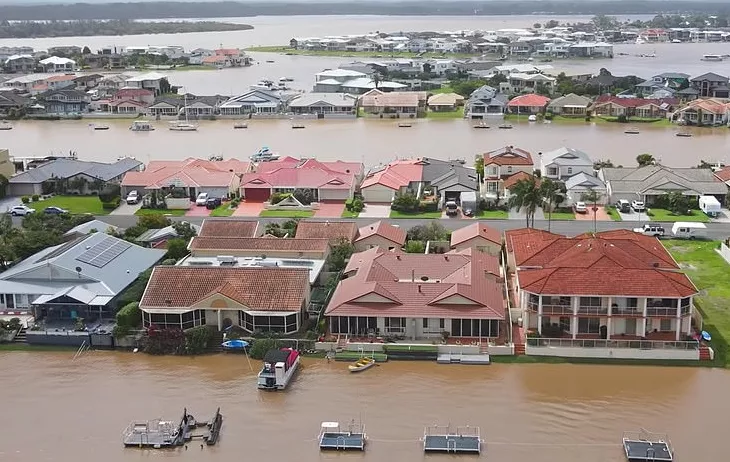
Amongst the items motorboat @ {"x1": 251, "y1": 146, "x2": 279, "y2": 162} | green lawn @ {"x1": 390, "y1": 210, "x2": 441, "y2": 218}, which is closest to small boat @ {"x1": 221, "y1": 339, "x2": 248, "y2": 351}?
green lawn @ {"x1": 390, "y1": 210, "x2": 441, "y2": 218}

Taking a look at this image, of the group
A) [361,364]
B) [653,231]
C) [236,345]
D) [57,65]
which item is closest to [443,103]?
[653,231]

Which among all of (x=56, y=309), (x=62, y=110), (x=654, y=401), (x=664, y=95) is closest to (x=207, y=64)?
(x=62, y=110)

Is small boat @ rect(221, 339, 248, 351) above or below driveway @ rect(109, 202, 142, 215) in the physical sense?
below

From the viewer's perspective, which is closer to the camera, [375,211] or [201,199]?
[375,211]

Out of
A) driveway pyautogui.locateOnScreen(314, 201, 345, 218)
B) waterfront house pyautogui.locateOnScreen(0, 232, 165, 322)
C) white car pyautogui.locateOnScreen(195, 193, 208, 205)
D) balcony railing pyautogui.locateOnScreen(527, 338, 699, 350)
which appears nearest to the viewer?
balcony railing pyautogui.locateOnScreen(527, 338, 699, 350)

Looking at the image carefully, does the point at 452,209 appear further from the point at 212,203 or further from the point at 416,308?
the point at 416,308

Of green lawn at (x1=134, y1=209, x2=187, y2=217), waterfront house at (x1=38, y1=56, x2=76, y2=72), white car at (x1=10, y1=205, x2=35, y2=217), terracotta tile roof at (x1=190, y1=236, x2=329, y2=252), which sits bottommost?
green lawn at (x1=134, y1=209, x2=187, y2=217)

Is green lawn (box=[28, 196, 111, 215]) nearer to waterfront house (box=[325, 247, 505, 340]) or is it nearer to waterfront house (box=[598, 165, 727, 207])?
waterfront house (box=[325, 247, 505, 340])
